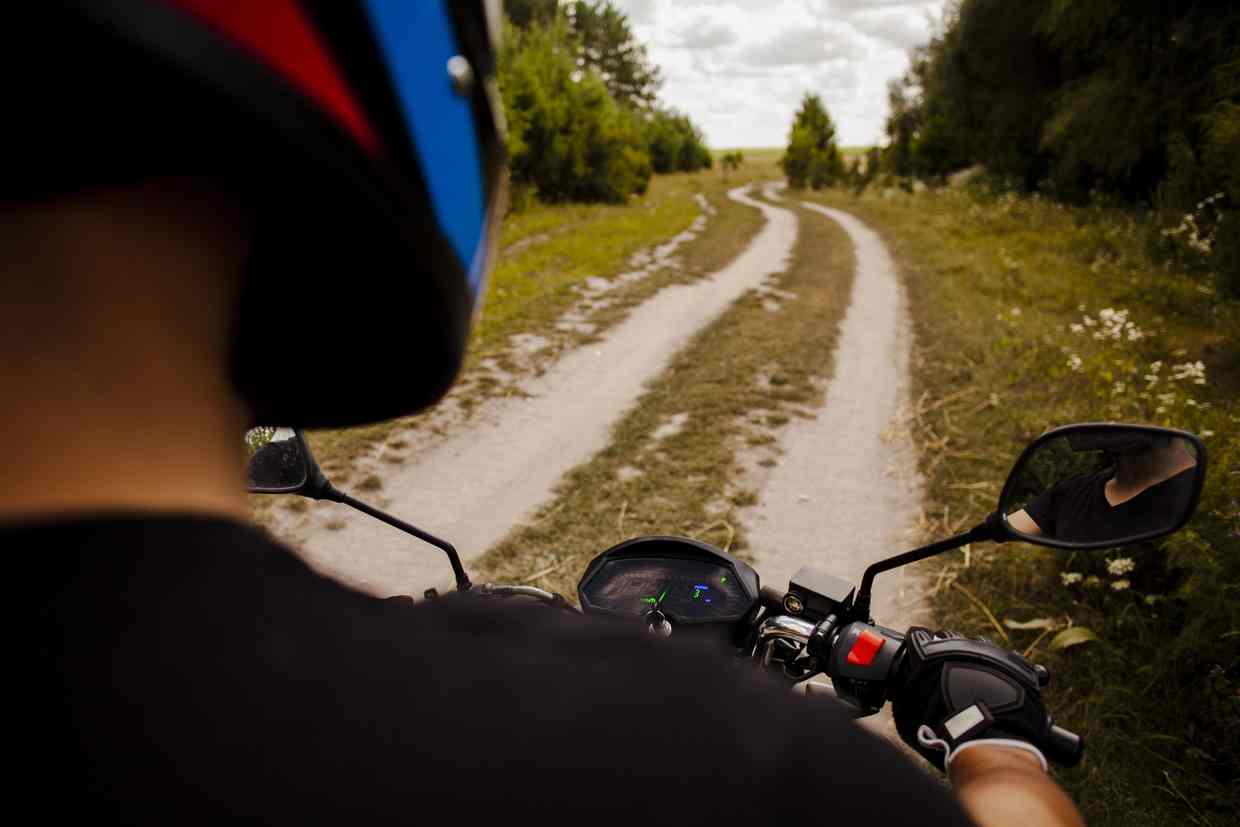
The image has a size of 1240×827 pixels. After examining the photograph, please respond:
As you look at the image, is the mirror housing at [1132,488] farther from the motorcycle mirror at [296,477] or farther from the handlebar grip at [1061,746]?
the motorcycle mirror at [296,477]

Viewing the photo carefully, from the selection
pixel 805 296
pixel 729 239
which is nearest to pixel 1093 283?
pixel 805 296

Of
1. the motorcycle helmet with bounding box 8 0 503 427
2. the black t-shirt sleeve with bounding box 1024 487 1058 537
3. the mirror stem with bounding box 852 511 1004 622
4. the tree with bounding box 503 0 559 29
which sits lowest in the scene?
the mirror stem with bounding box 852 511 1004 622

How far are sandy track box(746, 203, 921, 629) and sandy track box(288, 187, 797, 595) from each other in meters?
1.51

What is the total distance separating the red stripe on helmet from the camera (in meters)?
0.50

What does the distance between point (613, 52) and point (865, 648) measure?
5488 centimetres

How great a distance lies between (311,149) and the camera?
0.56 metres

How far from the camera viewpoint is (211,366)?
0.61 metres

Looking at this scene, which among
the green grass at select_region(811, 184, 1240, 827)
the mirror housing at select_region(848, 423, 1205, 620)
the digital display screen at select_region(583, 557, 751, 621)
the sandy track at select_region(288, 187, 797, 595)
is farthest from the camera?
the sandy track at select_region(288, 187, 797, 595)

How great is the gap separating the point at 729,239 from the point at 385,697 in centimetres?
1746

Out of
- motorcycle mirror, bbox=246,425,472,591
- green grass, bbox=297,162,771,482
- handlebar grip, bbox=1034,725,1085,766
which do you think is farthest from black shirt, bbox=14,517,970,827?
green grass, bbox=297,162,771,482

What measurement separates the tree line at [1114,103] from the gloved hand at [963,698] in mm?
7979

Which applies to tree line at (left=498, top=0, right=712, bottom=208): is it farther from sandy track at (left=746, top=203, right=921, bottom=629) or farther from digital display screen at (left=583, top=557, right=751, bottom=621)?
digital display screen at (left=583, top=557, right=751, bottom=621)

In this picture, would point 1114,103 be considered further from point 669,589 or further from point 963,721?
point 963,721

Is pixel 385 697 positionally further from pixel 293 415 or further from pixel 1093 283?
pixel 1093 283
